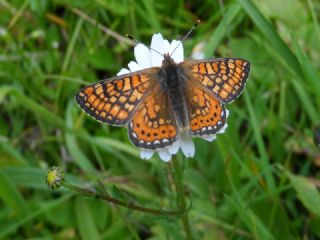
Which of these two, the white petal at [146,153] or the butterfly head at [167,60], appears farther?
the butterfly head at [167,60]

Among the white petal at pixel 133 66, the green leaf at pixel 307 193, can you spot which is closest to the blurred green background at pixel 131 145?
the green leaf at pixel 307 193

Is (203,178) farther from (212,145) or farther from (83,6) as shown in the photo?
(83,6)

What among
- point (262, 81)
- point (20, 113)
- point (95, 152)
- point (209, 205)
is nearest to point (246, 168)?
point (209, 205)

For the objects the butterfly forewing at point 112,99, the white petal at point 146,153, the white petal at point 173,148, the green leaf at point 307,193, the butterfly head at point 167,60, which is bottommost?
the green leaf at point 307,193

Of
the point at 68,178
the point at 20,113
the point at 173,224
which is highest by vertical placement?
the point at 20,113

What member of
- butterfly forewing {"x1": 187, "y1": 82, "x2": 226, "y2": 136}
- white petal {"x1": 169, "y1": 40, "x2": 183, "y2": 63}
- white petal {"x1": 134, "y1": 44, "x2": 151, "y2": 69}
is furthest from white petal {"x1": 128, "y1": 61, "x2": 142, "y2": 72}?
butterfly forewing {"x1": 187, "y1": 82, "x2": 226, "y2": 136}

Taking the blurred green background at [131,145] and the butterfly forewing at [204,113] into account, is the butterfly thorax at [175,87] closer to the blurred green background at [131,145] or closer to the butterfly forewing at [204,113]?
the butterfly forewing at [204,113]
